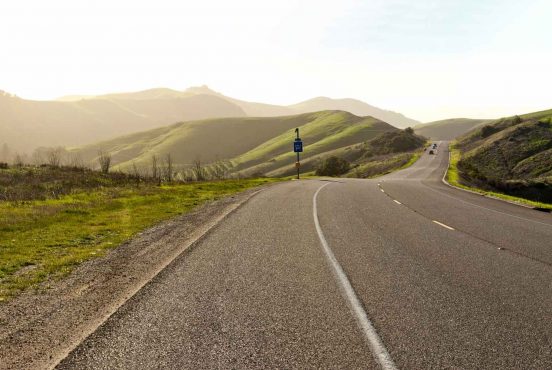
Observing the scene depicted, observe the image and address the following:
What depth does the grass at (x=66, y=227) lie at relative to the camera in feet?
26.0

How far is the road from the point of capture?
13.5 ft

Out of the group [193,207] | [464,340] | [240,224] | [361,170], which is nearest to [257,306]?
[464,340]

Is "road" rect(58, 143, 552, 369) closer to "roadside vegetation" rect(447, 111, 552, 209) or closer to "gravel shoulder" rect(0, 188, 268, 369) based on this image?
"gravel shoulder" rect(0, 188, 268, 369)

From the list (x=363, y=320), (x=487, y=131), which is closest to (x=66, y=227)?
(x=363, y=320)

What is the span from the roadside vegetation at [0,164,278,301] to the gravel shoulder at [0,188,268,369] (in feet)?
1.77

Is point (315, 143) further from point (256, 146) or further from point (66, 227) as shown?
point (66, 227)

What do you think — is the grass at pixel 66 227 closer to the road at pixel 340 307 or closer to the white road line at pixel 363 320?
the road at pixel 340 307

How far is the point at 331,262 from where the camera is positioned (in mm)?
7832

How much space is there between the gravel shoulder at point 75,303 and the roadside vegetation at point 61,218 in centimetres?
54

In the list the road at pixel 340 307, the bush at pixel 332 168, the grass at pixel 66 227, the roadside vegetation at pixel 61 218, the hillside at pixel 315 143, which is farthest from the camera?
the hillside at pixel 315 143

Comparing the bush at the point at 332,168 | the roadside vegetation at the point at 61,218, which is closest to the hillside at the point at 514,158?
the bush at the point at 332,168

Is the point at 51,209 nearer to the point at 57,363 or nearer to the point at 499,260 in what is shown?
the point at 57,363

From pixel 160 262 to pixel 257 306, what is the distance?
135 inches

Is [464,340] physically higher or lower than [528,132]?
lower
